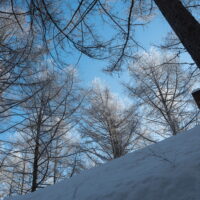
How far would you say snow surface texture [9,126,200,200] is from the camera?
1729 millimetres

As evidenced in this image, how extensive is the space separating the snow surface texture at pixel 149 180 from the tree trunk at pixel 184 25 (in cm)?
109

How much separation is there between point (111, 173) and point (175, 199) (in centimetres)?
121

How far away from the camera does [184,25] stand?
7.40ft

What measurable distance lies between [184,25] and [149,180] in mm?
1755

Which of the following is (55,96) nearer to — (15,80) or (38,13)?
(15,80)

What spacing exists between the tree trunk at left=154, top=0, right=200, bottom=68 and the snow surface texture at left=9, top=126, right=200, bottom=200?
1.09m

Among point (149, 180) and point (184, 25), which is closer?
point (149, 180)

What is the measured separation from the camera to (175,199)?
1596 mm

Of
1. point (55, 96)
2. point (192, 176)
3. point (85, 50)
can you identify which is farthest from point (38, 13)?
point (192, 176)

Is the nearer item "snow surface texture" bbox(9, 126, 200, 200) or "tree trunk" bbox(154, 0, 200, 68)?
"snow surface texture" bbox(9, 126, 200, 200)

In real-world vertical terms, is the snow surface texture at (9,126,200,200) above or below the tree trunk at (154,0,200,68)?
below

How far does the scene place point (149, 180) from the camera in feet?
6.45

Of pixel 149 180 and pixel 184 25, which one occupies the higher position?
pixel 184 25

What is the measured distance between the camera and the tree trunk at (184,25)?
2.11 m
